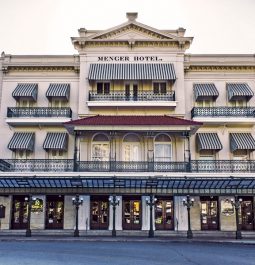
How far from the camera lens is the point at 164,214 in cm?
2714

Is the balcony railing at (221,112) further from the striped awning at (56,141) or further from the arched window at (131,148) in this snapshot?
the striped awning at (56,141)

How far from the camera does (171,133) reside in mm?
27594

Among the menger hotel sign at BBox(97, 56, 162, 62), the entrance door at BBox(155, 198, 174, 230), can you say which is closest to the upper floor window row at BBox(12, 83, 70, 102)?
the menger hotel sign at BBox(97, 56, 162, 62)

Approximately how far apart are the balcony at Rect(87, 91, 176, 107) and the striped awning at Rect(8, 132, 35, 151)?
5.17m

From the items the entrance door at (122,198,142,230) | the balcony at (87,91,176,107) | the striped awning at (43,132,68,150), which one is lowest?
the entrance door at (122,198,142,230)

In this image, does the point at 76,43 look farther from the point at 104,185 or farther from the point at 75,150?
the point at 104,185

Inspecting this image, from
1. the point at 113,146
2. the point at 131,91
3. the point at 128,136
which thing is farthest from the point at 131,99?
the point at 113,146

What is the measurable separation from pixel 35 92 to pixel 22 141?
4.22m

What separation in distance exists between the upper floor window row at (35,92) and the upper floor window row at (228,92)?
33.7 feet

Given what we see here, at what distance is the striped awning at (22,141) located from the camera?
27.0m

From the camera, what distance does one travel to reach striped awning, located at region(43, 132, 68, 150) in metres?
27.0

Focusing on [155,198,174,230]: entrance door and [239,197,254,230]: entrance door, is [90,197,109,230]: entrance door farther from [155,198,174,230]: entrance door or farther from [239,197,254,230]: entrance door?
Result: [239,197,254,230]: entrance door

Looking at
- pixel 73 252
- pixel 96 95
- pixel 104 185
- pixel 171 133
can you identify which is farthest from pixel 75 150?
pixel 73 252

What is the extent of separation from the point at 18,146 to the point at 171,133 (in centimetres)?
1143
